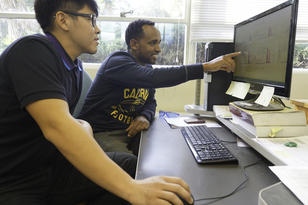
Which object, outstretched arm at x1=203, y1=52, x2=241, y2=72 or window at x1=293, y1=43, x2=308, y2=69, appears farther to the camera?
window at x1=293, y1=43, x2=308, y2=69

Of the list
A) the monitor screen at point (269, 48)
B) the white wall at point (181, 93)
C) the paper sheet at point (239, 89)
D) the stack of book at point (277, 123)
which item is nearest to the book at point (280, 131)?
the stack of book at point (277, 123)

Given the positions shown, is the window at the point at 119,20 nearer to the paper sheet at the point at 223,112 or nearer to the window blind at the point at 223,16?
the window blind at the point at 223,16

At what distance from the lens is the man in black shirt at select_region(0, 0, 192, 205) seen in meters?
0.59

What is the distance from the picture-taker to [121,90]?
1.46 meters

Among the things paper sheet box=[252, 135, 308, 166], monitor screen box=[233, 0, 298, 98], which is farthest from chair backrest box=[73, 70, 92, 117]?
paper sheet box=[252, 135, 308, 166]

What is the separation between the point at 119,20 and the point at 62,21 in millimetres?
1448

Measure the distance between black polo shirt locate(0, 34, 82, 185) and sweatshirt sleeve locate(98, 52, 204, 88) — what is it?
1.43 feet

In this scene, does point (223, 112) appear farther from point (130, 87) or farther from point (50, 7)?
point (50, 7)

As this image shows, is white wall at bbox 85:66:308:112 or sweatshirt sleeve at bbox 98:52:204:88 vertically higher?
sweatshirt sleeve at bbox 98:52:204:88

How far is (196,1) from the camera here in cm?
219

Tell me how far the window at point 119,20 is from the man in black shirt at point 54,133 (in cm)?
134

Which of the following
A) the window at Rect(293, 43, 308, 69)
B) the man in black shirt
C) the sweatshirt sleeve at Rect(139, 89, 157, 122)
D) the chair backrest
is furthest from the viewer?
Answer: the window at Rect(293, 43, 308, 69)

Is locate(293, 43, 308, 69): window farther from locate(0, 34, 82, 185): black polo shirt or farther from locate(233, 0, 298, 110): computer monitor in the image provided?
locate(0, 34, 82, 185): black polo shirt

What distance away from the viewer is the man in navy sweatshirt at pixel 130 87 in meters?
1.28
